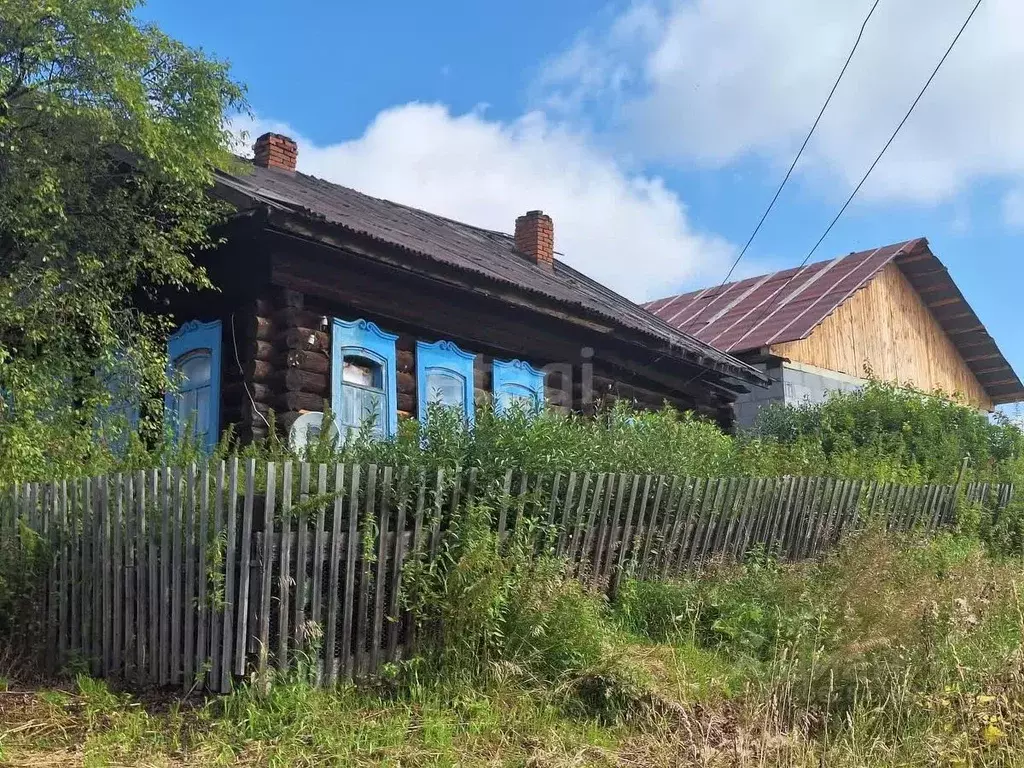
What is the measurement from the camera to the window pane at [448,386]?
34.9ft

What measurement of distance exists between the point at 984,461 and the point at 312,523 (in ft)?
38.5

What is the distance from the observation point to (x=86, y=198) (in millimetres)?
Result: 8102

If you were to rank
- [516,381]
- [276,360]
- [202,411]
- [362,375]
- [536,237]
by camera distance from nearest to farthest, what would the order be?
[276,360] → [202,411] → [362,375] → [516,381] → [536,237]

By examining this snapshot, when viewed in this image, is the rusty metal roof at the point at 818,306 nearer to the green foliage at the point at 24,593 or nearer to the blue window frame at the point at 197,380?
the blue window frame at the point at 197,380

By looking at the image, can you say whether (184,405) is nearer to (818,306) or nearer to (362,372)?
(362,372)

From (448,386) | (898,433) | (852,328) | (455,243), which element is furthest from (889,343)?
(448,386)

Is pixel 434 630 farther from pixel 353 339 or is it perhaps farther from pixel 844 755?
pixel 353 339

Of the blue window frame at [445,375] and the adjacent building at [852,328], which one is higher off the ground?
the adjacent building at [852,328]

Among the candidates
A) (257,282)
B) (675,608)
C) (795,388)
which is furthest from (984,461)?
(257,282)

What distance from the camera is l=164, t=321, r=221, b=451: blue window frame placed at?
9422 millimetres

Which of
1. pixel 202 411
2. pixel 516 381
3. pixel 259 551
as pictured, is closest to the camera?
pixel 259 551

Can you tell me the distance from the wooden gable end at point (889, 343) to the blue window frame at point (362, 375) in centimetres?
862

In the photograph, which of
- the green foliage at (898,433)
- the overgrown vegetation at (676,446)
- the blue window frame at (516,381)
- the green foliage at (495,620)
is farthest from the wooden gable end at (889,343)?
the green foliage at (495,620)

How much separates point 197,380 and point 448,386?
2655 millimetres
